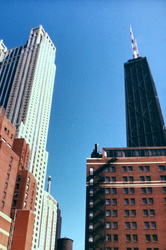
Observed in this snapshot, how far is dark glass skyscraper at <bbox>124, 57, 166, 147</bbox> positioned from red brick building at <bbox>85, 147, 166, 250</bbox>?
42.9 metres

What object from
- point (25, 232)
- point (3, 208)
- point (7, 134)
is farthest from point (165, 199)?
point (7, 134)

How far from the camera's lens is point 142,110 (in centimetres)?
14425

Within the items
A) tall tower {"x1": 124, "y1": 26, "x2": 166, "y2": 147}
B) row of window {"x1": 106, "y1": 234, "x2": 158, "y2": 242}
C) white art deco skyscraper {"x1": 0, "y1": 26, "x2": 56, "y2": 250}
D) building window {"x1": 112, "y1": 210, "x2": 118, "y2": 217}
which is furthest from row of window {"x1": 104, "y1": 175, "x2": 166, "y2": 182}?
white art deco skyscraper {"x1": 0, "y1": 26, "x2": 56, "y2": 250}

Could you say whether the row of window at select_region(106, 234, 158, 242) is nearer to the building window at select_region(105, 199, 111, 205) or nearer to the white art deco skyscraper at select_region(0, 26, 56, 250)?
the building window at select_region(105, 199, 111, 205)

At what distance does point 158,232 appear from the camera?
7538 cm

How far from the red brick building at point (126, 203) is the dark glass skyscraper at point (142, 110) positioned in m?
42.9

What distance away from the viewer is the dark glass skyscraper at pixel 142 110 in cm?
13525

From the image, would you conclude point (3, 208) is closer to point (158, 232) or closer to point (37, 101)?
point (158, 232)

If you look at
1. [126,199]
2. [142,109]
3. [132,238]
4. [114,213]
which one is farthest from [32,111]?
[132,238]

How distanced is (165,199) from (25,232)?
42.9m

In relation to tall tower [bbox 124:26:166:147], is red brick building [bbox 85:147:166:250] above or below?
below

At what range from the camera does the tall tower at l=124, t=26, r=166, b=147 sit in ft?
444

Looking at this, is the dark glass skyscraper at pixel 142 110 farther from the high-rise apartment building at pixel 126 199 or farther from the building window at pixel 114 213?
the building window at pixel 114 213

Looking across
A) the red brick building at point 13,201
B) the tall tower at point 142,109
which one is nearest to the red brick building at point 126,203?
the red brick building at point 13,201
